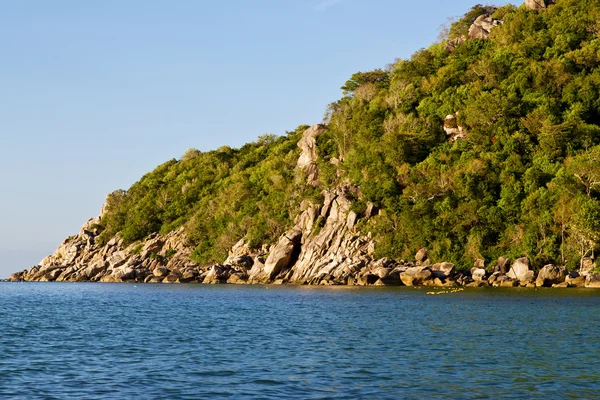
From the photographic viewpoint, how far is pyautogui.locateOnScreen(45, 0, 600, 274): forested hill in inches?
3952

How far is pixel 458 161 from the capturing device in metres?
116

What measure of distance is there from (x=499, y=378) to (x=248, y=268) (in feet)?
332

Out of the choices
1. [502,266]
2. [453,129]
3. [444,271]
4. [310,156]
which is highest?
[453,129]

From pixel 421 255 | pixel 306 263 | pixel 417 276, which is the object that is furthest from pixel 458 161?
pixel 306 263

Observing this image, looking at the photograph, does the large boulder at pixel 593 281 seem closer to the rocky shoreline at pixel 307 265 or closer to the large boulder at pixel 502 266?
the rocky shoreline at pixel 307 265

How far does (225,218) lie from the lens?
15175cm

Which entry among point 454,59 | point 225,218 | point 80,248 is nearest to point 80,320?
point 225,218

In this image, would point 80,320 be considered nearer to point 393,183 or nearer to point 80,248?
point 393,183

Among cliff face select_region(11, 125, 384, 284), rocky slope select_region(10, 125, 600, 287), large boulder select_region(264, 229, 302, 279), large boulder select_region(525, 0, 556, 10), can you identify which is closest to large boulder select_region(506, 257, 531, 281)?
rocky slope select_region(10, 125, 600, 287)

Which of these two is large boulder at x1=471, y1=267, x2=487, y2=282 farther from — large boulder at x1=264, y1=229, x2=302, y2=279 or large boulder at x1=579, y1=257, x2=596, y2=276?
large boulder at x1=264, y1=229, x2=302, y2=279

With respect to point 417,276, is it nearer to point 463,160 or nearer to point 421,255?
point 421,255

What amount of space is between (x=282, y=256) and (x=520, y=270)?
137ft

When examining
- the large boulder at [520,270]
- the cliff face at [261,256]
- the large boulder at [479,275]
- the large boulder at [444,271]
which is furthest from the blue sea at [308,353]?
the cliff face at [261,256]

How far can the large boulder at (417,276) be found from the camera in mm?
93375
